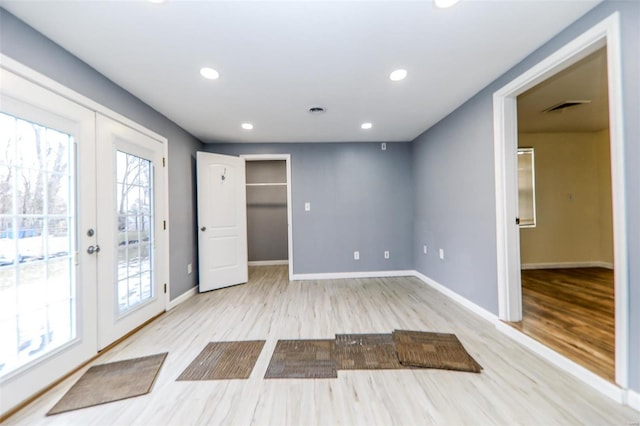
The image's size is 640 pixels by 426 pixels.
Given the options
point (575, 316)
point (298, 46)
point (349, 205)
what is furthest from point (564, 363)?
point (349, 205)

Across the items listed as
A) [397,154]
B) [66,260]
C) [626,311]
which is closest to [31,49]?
[66,260]

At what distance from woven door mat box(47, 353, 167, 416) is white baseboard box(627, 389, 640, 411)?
2.83 metres

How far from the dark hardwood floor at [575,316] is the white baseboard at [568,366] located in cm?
4

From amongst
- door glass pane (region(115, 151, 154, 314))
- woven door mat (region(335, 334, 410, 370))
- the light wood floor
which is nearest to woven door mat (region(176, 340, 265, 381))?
the light wood floor

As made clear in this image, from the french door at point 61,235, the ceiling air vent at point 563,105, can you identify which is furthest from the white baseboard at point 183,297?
the ceiling air vent at point 563,105

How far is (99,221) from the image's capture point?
6.79 ft

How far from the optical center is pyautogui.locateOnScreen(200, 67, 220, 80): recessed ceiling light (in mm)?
2078

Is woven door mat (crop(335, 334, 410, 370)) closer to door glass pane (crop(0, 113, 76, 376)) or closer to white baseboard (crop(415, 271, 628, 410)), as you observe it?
white baseboard (crop(415, 271, 628, 410))

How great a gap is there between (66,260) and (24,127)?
912mm

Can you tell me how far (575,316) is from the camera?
2389 millimetres

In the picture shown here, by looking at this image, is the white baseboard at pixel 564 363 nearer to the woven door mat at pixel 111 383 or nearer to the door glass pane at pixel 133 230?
the woven door mat at pixel 111 383

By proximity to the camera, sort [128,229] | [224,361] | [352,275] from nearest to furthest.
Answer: [224,361] < [128,229] < [352,275]

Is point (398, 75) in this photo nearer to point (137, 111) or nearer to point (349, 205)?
point (349, 205)

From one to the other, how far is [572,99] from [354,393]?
157 inches
